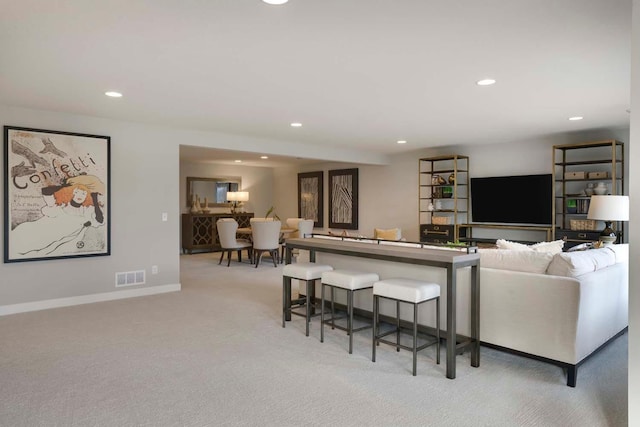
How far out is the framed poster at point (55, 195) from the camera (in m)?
4.66

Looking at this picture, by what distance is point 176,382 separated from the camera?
2900 millimetres

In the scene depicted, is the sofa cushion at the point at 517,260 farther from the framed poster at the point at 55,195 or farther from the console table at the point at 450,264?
the framed poster at the point at 55,195

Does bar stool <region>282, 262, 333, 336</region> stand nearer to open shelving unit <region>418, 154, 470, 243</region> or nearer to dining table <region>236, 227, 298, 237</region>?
open shelving unit <region>418, 154, 470, 243</region>

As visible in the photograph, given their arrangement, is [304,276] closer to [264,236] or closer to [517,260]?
[517,260]

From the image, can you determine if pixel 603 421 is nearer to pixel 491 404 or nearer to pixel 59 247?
pixel 491 404

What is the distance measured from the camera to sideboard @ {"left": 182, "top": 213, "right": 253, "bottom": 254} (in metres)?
10.3

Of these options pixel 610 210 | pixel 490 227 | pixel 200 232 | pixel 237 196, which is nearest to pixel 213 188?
pixel 237 196

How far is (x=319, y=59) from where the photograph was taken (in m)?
3.15

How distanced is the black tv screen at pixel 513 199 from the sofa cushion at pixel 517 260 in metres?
4.09

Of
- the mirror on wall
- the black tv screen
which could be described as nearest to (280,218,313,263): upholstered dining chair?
the mirror on wall

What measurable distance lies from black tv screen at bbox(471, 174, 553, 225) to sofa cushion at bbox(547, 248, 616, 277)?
384 centimetres

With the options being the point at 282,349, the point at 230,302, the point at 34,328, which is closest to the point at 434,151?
the point at 230,302

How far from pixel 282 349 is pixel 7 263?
336 cm

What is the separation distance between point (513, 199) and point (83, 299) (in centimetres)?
667
